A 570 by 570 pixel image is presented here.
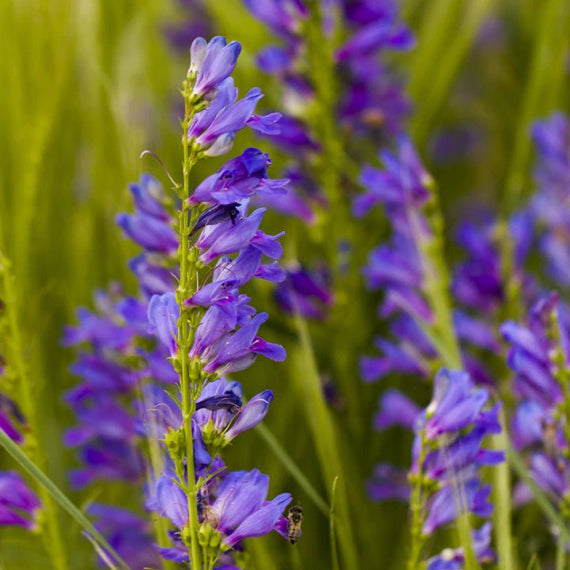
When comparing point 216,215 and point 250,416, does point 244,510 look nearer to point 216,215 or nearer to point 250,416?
point 250,416

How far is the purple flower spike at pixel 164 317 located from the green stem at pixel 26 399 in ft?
0.53

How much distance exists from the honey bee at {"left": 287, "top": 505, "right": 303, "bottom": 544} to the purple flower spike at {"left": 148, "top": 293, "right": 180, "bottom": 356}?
4.8 inches

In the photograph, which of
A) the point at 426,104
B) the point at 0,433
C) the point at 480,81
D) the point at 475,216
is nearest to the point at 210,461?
the point at 0,433

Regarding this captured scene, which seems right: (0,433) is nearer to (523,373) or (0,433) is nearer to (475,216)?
(523,373)

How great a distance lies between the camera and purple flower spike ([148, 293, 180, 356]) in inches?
19.7

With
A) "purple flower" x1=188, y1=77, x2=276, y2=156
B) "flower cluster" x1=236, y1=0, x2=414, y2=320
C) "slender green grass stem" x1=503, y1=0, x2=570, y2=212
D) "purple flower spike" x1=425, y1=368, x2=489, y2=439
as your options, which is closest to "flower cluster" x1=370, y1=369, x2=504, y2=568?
"purple flower spike" x1=425, y1=368, x2=489, y2=439

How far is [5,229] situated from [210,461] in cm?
73

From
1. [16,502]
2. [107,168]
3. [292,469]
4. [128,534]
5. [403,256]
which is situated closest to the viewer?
[292,469]

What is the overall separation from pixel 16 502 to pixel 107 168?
59 centimetres

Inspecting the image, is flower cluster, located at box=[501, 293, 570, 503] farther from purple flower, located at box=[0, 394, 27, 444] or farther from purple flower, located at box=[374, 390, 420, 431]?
purple flower, located at box=[0, 394, 27, 444]

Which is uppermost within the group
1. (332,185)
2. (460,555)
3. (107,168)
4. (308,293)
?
(107,168)

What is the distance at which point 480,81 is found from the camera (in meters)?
2.13

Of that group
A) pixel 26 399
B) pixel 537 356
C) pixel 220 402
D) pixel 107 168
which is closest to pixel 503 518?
pixel 537 356

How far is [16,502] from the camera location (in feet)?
2.27
